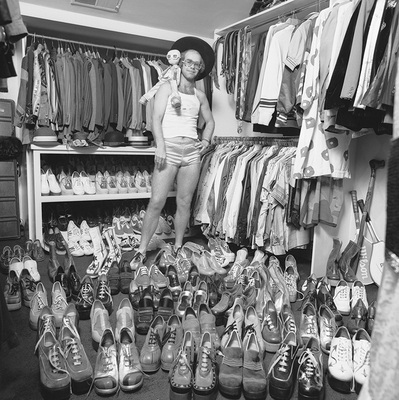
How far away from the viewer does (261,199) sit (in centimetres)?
267

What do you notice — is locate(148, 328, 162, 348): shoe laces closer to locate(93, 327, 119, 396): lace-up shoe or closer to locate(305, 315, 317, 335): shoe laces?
locate(93, 327, 119, 396): lace-up shoe

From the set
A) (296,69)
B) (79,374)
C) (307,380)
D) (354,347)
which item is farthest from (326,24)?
(79,374)

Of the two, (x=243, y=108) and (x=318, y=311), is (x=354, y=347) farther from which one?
(x=243, y=108)

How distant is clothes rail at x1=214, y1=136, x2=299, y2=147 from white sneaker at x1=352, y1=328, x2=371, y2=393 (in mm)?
1597

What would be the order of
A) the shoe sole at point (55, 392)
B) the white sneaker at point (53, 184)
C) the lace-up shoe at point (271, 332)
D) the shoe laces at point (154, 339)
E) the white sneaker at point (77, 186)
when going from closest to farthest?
the shoe sole at point (55, 392) → the shoe laces at point (154, 339) → the lace-up shoe at point (271, 332) → the white sneaker at point (53, 184) → the white sneaker at point (77, 186)

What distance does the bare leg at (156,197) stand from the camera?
2.70 m

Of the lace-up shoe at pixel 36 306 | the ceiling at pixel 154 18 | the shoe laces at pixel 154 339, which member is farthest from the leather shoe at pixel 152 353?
the ceiling at pixel 154 18

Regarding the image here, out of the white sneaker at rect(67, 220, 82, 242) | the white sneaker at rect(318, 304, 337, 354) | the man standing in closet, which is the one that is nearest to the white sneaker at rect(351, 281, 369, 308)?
the white sneaker at rect(318, 304, 337, 354)

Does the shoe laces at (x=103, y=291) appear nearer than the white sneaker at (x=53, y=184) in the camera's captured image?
Yes

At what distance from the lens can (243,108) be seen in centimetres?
293

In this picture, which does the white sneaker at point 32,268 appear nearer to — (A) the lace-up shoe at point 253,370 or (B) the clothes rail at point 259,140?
(A) the lace-up shoe at point 253,370

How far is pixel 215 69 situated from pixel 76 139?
1.34 meters

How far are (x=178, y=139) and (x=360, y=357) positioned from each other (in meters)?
1.78

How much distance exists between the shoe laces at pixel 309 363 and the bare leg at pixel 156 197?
1512 mm
